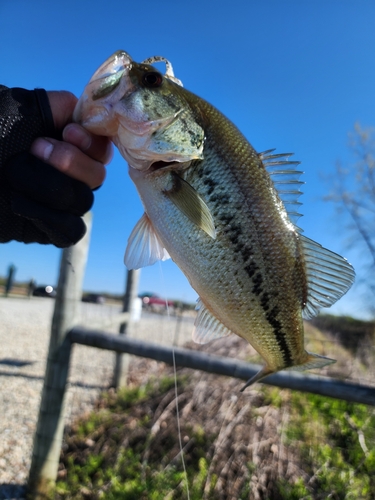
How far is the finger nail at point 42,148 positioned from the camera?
1646 mm

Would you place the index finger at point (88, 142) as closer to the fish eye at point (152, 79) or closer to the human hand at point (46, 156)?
the human hand at point (46, 156)

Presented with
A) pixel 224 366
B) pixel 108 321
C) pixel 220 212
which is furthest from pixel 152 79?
pixel 108 321

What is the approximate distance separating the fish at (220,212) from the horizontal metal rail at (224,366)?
137 cm

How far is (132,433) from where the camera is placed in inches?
180

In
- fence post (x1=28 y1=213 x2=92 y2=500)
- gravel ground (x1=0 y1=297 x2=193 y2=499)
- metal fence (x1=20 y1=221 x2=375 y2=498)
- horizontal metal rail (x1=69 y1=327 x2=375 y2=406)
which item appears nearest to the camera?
horizontal metal rail (x1=69 y1=327 x2=375 y2=406)

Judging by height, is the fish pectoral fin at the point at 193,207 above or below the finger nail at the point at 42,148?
below

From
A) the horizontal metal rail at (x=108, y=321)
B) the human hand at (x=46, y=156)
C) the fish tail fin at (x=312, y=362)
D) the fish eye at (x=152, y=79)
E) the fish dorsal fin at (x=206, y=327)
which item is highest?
the fish eye at (x=152, y=79)

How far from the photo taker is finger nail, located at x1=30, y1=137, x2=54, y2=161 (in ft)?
5.40

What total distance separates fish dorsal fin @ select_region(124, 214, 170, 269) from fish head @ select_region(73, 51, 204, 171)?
282 mm

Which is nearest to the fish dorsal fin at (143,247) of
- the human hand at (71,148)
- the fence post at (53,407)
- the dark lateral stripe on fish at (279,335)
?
the human hand at (71,148)

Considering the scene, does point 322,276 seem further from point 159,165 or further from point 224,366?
point 224,366

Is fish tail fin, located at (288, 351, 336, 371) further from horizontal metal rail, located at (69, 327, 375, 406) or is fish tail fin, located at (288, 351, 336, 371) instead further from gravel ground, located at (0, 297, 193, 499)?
gravel ground, located at (0, 297, 193, 499)

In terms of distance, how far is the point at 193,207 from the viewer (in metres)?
1.54

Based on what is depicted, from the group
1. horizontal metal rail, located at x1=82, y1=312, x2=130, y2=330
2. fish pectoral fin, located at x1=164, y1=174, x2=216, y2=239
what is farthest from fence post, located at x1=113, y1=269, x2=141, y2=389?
fish pectoral fin, located at x1=164, y1=174, x2=216, y2=239
